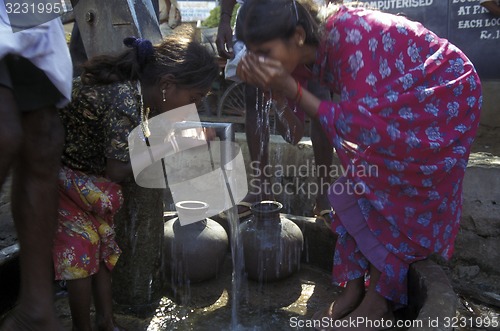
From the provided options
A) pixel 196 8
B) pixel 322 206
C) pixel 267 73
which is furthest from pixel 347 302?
pixel 196 8

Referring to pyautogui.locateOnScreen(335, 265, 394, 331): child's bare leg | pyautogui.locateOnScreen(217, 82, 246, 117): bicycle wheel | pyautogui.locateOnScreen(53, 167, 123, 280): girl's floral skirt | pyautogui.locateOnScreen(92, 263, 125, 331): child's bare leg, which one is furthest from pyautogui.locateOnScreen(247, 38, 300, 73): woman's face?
pyautogui.locateOnScreen(217, 82, 246, 117): bicycle wheel

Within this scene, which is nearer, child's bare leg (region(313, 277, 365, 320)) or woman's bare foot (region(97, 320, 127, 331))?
woman's bare foot (region(97, 320, 127, 331))

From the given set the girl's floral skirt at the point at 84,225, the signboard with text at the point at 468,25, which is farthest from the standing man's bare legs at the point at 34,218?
the signboard with text at the point at 468,25

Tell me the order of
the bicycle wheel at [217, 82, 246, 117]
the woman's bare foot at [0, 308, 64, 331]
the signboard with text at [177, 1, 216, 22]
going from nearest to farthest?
1. the woman's bare foot at [0, 308, 64, 331]
2. the bicycle wheel at [217, 82, 246, 117]
3. the signboard with text at [177, 1, 216, 22]

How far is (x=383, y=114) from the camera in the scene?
210 centimetres

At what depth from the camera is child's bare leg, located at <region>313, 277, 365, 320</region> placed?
2.41m

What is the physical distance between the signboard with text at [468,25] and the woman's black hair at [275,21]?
4.07 metres

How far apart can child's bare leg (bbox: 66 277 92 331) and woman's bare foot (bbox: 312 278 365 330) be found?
1059mm

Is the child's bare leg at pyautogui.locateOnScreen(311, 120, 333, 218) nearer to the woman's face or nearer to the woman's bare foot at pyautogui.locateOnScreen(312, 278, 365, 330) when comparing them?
the woman's bare foot at pyautogui.locateOnScreen(312, 278, 365, 330)

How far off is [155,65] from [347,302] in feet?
4.58

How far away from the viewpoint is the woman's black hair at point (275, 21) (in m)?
2.16

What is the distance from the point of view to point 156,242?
2.67 metres

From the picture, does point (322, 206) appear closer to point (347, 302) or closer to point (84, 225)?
point (347, 302)

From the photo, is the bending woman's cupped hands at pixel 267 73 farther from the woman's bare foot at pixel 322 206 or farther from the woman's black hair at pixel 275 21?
the woman's bare foot at pixel 322 206
